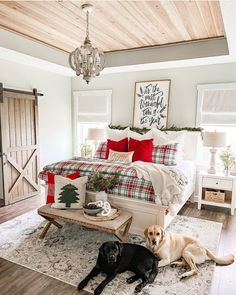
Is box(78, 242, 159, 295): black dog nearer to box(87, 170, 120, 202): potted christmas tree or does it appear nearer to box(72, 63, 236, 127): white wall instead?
box(87, 170, 120, 202): potted christmas tree

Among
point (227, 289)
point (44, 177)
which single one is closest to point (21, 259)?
point (44, 177)

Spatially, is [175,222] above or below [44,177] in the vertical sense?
below

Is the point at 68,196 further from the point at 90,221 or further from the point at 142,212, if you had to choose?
the point at 142,212

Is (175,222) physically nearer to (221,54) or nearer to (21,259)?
(21,259)

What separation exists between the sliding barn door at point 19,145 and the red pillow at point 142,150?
6.29 feet

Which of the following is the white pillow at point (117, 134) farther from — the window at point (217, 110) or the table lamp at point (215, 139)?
the table lamp at point (215, 139)

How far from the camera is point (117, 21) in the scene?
2963mm

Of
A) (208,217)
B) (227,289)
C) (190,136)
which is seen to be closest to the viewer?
(227,289)

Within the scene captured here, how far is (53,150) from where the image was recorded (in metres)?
5.19

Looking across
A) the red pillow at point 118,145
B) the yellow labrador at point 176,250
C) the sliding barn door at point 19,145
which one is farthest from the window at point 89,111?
the yellow labrador at point 176,250

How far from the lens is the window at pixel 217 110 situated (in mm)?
4007

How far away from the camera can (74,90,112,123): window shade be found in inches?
204

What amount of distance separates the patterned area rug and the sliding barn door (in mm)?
800

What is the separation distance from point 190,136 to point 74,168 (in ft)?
7.23
